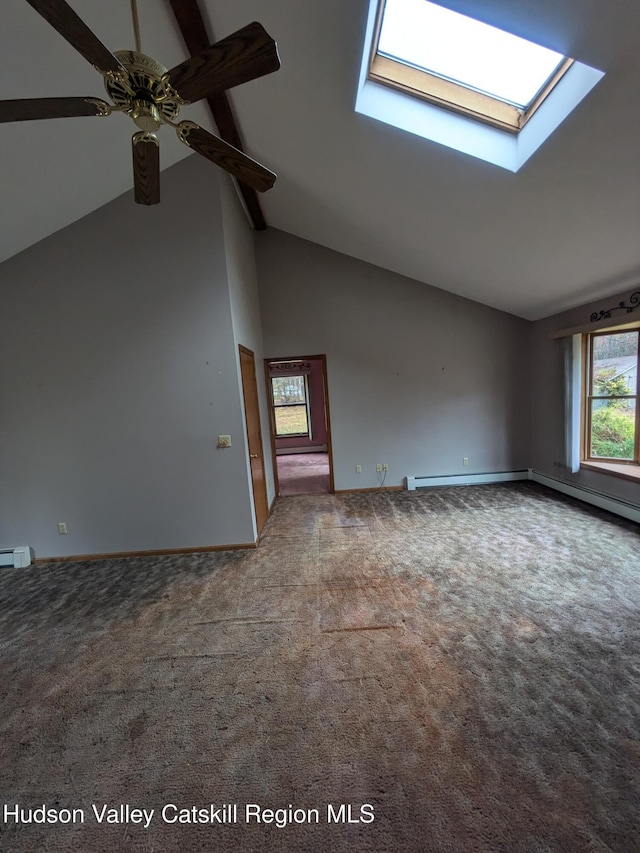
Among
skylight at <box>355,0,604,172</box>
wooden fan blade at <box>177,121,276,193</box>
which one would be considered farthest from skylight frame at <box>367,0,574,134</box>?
wooden fan blade at <box>177,121,276,193</box>

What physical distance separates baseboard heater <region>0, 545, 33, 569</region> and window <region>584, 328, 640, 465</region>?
6.40 metres

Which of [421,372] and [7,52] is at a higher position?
[7,52]

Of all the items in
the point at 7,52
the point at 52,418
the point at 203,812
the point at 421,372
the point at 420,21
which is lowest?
the point at 203,812

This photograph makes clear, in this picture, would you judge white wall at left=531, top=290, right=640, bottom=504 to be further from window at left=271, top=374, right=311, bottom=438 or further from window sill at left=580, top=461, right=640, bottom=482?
window at left=271, top=374, right=311, bottom=438

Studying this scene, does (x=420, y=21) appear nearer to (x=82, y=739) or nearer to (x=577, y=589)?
(x=577, y=589)

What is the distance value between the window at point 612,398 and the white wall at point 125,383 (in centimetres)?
422

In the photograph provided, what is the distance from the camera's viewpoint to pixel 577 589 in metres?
2.36

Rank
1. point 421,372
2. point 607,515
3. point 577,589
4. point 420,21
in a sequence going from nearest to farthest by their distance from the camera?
point 420,21 → point 577,589 → point 607,515 → point 421,372

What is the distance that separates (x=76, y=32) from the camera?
100cm

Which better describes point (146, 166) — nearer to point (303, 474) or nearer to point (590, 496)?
point (590, 496)

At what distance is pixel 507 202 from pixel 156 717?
12.8 ft

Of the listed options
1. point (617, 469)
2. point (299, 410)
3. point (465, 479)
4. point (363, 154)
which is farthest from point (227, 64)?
point (299, 410)

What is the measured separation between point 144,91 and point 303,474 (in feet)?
18.2

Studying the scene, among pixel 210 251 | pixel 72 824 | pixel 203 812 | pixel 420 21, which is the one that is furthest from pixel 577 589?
pixel 210 251
